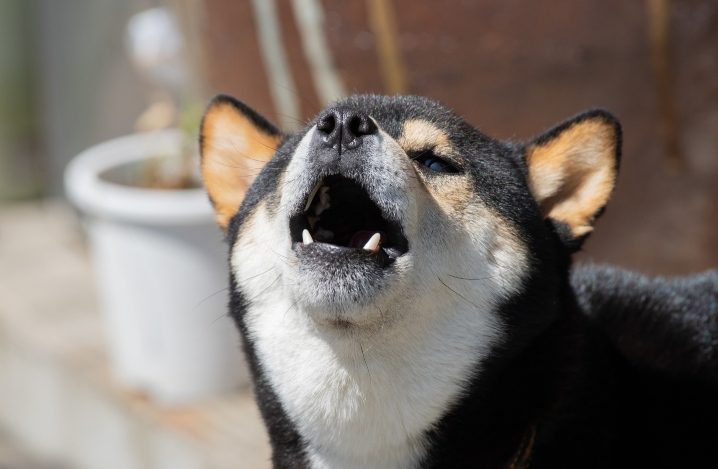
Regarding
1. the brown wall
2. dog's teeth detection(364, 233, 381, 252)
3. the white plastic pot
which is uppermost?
the brown wall

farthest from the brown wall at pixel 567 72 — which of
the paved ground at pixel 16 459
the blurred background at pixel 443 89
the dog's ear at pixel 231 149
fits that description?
the paved ground at pixel 16 459

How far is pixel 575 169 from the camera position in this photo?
2061 millimetres

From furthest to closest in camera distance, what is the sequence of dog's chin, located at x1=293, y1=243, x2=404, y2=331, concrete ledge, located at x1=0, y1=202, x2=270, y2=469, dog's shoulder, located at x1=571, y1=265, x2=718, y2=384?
concrete ledge, located at x1=0, y1=202, x2=270, y2=469 → dog's shoulder, located at x1=571, y1=265, x2=718, y2=384 → dog's chin, located at x1=293, y1=243, x2=404, y2=331

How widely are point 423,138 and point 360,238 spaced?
25 centimetres

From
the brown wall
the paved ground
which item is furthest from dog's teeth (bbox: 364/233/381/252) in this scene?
the paved ground

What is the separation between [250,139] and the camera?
2217 millimetres

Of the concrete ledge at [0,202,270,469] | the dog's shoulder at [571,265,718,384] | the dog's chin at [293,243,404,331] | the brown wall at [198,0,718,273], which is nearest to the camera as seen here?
the dog's chin at [293,243,404,331]

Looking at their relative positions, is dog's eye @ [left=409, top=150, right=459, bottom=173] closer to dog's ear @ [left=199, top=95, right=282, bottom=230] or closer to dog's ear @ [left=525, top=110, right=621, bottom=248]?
dog's ear @ [left=525, top=110, right=621, bottom=248]

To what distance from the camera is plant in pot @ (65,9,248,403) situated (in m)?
3.76

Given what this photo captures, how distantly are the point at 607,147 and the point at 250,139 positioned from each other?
830mm

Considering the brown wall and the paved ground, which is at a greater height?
the brown wall

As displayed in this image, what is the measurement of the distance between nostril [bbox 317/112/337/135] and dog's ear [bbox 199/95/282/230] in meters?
0.43

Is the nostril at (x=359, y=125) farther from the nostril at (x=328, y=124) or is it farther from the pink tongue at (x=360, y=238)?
the pink tongue at (x=360, y=238)

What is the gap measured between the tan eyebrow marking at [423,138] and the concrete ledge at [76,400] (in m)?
1.57
